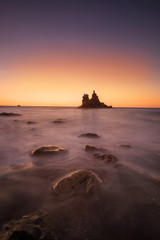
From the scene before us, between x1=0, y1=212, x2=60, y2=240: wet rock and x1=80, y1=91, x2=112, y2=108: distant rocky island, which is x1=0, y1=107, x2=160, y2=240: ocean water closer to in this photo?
x1=0, y1=212, x2=60, y2=240: wet rock

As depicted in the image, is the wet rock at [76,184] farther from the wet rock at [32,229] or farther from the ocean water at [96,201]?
the wet rock at [32,229]

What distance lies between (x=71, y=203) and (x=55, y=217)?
1.00ft

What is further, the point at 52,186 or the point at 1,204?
the point at 52,186

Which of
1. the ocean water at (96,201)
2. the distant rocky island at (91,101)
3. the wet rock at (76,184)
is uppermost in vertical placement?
the distant rocky island at (91,101)

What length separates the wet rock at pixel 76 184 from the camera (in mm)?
1995

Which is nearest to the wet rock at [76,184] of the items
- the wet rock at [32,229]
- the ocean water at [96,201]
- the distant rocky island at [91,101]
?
the ocean water at [96,201]

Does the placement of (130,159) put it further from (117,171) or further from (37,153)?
(37,153)

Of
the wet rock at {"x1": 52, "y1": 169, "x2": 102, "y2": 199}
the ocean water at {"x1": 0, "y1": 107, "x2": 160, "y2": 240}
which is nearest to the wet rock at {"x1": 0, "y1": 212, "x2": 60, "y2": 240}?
the ocean water at {"x1": 0, "y1": 107, "x2": 160, "y2": 240}

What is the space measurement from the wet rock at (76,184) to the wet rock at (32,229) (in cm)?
51

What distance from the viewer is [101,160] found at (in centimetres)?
335

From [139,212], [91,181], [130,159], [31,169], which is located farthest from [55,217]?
[130,159]

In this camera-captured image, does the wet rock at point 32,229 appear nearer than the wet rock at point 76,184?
Yes

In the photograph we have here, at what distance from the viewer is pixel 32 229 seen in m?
1.25

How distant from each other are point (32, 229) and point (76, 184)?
0.99m
